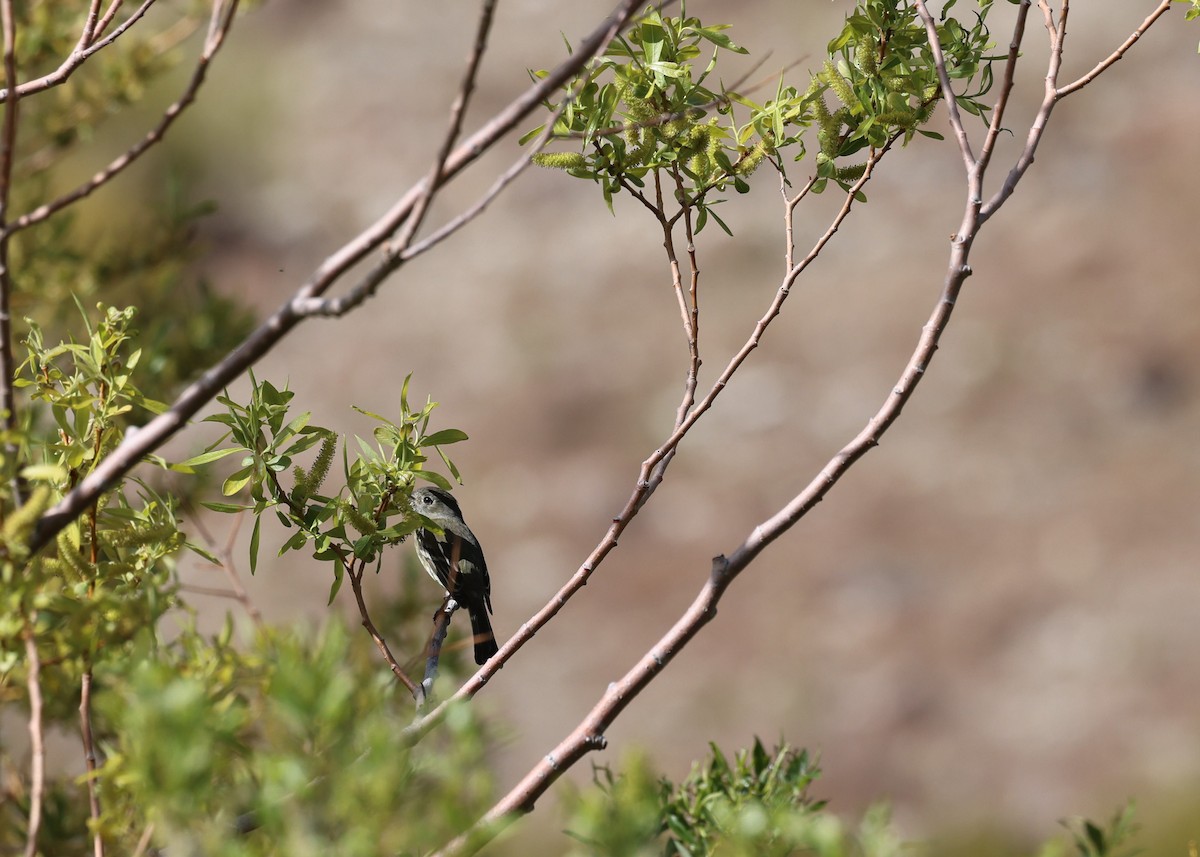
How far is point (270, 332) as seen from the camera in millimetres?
851

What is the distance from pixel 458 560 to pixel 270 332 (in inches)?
21.9

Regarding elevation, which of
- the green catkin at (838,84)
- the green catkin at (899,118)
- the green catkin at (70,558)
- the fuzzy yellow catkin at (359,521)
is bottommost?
the green catkin at (70,558)

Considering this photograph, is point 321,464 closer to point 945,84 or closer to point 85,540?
point 85,540

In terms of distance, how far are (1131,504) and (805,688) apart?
2.82m

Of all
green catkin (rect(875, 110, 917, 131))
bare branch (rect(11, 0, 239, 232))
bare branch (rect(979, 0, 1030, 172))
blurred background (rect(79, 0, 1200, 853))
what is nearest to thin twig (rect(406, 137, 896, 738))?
green catkin (rect(875, 110, 917, 131))

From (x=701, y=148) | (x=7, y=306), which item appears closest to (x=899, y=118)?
(x=701, y=148)

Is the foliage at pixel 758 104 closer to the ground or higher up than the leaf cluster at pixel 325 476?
higher up

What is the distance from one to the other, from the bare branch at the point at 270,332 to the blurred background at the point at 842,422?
5.66 metres

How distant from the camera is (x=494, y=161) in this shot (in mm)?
12094

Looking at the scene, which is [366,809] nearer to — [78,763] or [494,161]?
[78,763]

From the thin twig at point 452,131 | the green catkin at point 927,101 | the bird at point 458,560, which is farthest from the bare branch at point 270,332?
the green catkin at point 927,101

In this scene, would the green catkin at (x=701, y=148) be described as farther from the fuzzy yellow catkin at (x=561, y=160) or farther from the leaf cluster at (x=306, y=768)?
the leaf cluster at (x=306, y=768)

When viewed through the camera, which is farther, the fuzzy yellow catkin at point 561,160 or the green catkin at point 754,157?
the green catkin at point 754,157

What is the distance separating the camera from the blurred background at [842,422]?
761 centimetres
